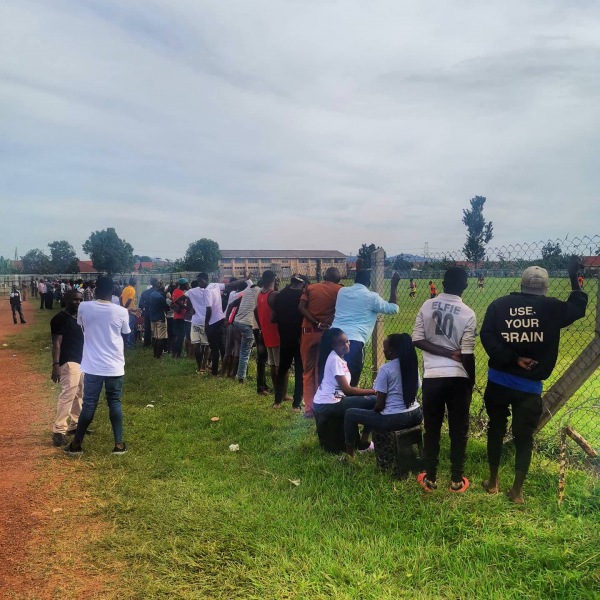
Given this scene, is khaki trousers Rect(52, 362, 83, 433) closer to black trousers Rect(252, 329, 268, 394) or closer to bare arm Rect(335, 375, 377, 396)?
black trousers Rect(252, 329, 268, 394)

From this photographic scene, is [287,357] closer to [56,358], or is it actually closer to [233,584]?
[56,358]

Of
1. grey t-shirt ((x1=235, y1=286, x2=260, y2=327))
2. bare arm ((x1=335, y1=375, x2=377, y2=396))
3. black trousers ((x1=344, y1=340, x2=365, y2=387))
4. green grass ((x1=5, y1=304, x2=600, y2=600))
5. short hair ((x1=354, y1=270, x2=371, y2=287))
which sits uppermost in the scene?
short hair ((x1=354, y1=270, x2=371, y2=287))

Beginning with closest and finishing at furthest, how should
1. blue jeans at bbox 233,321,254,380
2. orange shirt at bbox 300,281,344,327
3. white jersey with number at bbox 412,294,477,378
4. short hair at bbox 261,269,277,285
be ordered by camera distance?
white jersey with number at bbox 412,294,477,378 < orange shirt at bbox 300,281,344,327 < short hair at bbox 261,269,277,285 < blue jeans at bbox 233,321,254,380

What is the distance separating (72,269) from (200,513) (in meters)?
80.2

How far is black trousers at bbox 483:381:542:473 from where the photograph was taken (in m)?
3.83

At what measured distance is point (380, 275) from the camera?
21.0 feet

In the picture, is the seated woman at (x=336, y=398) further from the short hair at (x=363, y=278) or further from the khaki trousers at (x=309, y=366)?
the khaki trousers at (x=309, y=366)

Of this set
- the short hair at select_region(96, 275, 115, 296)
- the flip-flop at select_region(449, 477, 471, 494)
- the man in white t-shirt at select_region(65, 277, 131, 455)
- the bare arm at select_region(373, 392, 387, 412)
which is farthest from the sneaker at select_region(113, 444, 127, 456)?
the flip-flop at select_region(449, 477, 471, 494)

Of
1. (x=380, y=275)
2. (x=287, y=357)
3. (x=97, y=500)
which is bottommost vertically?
(x=97, y=500)

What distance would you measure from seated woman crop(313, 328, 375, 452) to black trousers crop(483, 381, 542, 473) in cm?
126

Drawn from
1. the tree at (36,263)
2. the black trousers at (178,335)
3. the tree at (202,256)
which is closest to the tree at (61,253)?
the tree at (36,263)

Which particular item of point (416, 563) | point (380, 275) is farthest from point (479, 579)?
point (380, 275)

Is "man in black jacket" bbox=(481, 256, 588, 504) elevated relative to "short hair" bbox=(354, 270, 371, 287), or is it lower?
lower

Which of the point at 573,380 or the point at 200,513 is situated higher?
the point at 573,380
